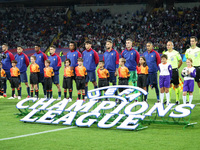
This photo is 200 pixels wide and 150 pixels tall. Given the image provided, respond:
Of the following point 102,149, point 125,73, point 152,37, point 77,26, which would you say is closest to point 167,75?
point 125,73

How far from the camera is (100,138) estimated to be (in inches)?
297

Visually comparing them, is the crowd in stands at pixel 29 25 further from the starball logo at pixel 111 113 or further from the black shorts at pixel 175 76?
the starball logo at pixel 111 113

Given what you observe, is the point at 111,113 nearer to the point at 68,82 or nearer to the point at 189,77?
the point at 189,77

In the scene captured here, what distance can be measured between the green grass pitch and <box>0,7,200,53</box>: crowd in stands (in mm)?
25826

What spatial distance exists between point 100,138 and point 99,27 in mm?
36092

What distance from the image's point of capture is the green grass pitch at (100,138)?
684cm

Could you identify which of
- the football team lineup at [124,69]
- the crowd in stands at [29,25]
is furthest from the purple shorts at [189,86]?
the crowd in stands at [29,25]

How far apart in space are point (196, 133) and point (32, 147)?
3352mm

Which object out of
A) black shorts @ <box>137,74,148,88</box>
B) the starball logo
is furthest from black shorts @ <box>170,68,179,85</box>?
the starball logo

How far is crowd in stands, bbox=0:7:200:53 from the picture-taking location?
3756 centimetres

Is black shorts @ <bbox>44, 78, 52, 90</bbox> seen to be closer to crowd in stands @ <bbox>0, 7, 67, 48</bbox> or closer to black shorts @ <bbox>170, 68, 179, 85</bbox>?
black shorts @ <bbox>170, 68, 179, 85</bbox>

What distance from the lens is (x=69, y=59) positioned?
526 inches

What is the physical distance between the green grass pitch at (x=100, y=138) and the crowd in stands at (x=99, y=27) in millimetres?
25826

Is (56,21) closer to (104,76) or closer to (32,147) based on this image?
(104,76)
